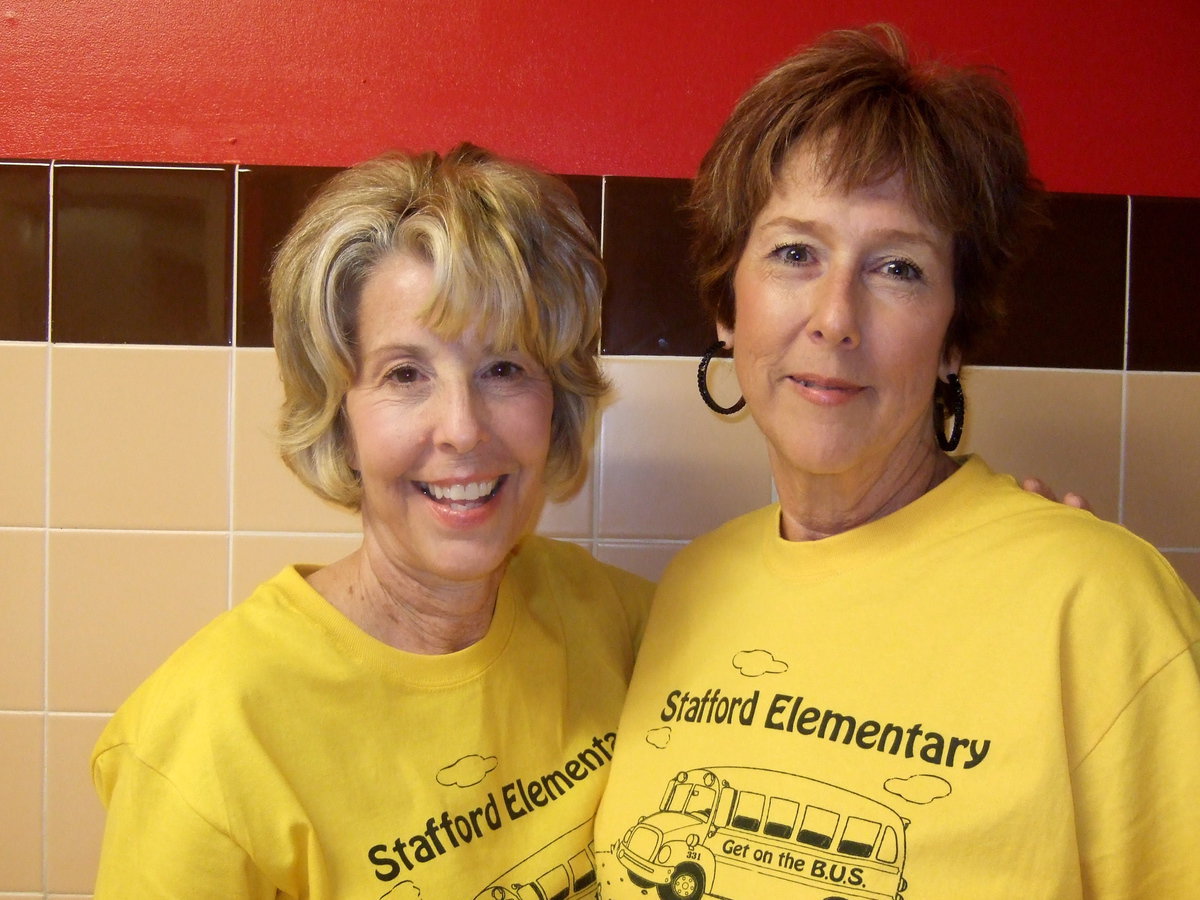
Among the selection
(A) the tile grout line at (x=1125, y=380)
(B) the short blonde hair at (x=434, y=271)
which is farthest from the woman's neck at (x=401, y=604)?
(A) the tile grout line at (x=1125, y=380)

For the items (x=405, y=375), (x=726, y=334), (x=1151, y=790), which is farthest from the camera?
(x=726, y=334)

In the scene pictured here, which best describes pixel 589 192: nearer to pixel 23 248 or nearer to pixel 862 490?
pixel 862 490

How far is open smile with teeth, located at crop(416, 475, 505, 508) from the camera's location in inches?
49.3

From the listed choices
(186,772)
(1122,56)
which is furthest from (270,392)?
(1122,56)

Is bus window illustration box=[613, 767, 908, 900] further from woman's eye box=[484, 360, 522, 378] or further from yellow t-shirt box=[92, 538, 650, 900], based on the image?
woman's eye box=[484, 360, 522, 378]

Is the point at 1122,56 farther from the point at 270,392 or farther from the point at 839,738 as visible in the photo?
the point at 270,392

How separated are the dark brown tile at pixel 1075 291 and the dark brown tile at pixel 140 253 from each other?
1.43m

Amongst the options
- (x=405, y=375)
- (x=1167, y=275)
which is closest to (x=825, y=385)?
(x=405, y=375)

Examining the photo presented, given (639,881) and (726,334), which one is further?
(726,334)

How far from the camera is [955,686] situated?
1.08 meters

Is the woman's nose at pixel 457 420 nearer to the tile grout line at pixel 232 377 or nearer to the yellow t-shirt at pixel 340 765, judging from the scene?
the yellow t-shirt at pixel 340 765

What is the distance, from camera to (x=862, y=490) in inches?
50.7

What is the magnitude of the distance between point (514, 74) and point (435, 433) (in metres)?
0.90

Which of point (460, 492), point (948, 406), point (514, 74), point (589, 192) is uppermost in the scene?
point (514, 74)
